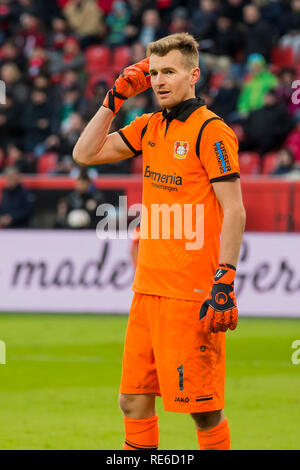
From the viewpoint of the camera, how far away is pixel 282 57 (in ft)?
56.6

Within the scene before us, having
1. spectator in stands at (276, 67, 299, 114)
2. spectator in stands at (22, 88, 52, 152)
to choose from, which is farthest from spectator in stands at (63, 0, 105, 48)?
spectator in stands at (276, 67, 299, 114)

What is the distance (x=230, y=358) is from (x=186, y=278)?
16.9 ft

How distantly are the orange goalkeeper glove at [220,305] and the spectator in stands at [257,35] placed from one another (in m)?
12.8

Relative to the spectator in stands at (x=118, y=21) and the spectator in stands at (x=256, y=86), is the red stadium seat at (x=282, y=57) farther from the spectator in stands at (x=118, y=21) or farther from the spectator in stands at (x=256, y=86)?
the spectator in stands at (x=118, y=21)

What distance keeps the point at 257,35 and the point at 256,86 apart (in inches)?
54.8

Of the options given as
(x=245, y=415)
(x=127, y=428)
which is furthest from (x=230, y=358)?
(x=127, y=428)

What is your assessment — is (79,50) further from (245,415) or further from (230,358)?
(245,415)

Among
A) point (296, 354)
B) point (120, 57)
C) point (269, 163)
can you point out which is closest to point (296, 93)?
point (269, 163)

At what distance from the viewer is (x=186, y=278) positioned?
474cm

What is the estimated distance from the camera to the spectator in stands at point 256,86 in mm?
15703

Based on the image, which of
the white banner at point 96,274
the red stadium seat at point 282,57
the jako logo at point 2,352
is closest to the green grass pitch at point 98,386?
the jako logo at point 2,352

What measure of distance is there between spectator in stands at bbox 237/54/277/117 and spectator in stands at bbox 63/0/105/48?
182 inches

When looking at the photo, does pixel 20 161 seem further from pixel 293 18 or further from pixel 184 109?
pixel 184 109

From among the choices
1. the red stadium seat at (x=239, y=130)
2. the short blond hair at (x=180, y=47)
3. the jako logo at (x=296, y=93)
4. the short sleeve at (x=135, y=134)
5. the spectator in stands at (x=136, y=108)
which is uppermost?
the jako logo at (x=296, y=93)
